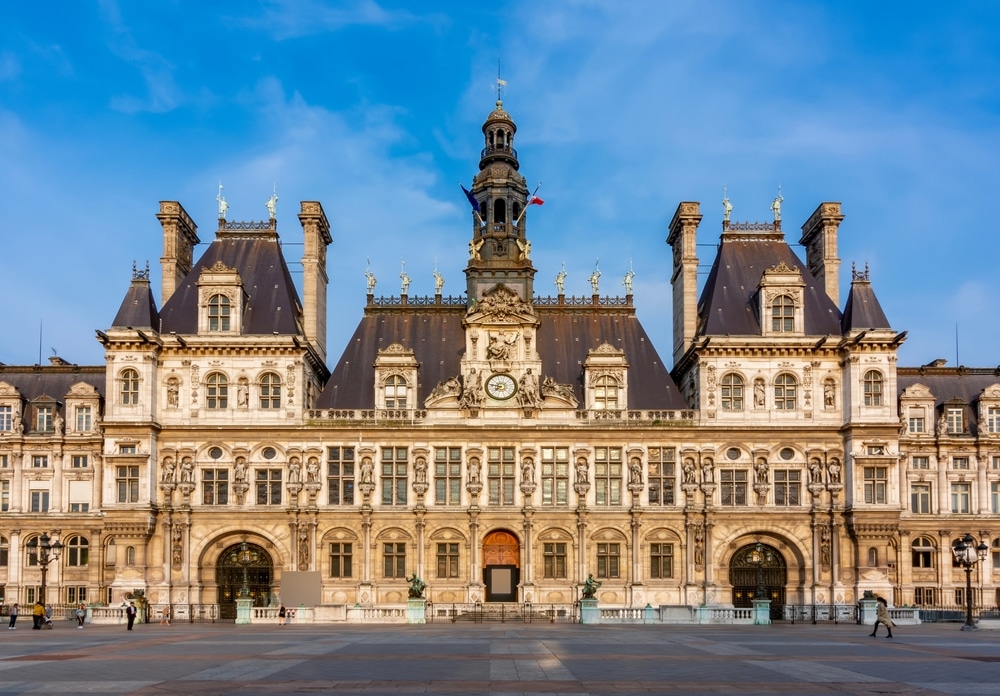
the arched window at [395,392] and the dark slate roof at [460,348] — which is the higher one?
the dark slate roof at [460,348]

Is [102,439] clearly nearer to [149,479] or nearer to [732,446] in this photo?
[149,479]

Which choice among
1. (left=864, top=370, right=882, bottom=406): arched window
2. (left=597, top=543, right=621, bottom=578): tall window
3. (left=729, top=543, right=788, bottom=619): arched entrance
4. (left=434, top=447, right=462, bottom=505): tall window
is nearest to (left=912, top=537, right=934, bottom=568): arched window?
(left=729, top=543, right=788, bottom=619): arched entrance

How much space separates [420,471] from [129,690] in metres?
41.1

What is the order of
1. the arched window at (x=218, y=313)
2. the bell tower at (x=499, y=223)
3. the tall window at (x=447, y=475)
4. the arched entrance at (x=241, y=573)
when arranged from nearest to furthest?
the arched entrance at (x=241, y=573) → the tall window at (x=447, y=475) → the arched window at (x=218, y=313) → the bell tower at (x=499, y=223)

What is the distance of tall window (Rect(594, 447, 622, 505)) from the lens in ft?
217

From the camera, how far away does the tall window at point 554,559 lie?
215ft

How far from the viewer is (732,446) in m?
66.6

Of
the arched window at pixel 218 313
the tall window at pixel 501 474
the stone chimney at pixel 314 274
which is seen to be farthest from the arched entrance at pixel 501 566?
the arched window at pixel 218 313

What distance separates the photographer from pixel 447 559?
65.6m

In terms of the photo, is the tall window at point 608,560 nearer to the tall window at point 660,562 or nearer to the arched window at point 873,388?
the tall window at point 660,562

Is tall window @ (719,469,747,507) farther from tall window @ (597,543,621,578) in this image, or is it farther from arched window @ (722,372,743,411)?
tall window @ (597,543,621,578)

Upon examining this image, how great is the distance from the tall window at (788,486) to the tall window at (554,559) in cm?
1289

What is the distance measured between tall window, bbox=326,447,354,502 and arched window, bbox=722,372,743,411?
72.8ft

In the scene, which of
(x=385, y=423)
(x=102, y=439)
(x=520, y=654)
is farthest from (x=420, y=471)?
(x=520, y=654)
